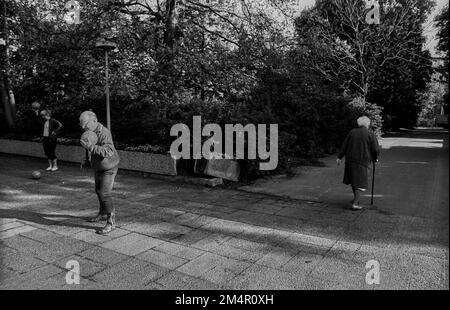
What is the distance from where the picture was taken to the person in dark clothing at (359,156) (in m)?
6.02

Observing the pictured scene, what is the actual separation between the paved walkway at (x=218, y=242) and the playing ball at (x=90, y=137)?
50.4 inches

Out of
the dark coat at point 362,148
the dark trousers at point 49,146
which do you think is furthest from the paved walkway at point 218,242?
the dark trousers at point 49,146

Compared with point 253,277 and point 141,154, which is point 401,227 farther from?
point 141,154

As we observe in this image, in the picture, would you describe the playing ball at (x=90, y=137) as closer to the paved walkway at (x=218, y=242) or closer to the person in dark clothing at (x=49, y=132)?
the paved walkway at (x=218, y=242)

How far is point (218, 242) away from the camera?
15.0 feet

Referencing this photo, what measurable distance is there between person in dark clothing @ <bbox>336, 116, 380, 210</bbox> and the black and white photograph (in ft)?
0.08

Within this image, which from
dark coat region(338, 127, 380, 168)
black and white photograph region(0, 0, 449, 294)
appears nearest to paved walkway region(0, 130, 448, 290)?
black and white photograph region(0, 0, 449, 294)

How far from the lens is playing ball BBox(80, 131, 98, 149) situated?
458 cm

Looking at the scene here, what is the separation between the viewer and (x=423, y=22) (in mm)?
24578

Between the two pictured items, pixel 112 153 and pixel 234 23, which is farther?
pixel 234 23

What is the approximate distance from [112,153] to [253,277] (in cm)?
257

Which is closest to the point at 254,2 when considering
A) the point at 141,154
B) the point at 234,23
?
the point at 234,23

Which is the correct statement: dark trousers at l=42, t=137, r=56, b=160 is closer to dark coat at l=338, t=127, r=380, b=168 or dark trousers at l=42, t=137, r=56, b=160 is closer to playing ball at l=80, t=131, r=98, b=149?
playing ball at l=80, t=131, r=98, b=149

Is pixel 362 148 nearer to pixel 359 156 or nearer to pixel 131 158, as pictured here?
pixel 359 156
